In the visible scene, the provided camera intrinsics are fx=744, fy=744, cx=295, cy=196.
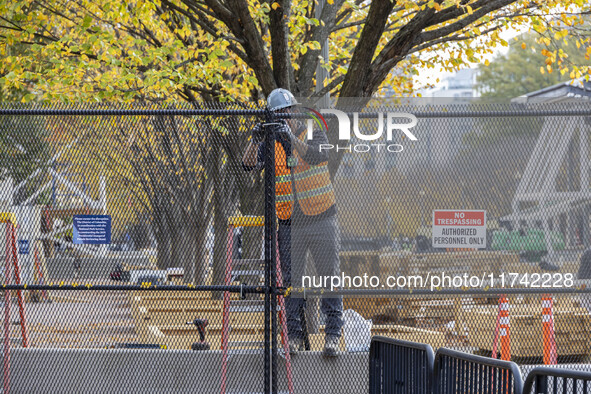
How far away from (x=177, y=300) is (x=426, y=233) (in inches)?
87.0

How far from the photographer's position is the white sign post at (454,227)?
20.0ft

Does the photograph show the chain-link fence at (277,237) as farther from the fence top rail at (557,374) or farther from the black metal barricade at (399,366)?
the fence top rail at (557,374)

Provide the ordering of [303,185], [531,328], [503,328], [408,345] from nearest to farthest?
[408,345] → [303,185] → [503,328] → [531,328]

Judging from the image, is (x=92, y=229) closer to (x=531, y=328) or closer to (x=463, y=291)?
(x=463, y=291)

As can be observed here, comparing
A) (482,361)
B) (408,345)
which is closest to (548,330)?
(408,345)

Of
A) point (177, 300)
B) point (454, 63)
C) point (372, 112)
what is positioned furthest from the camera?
point (454, 63)

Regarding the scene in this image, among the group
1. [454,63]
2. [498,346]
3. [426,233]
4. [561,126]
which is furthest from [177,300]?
[454,63]

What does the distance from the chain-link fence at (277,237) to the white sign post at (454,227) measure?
1 cm

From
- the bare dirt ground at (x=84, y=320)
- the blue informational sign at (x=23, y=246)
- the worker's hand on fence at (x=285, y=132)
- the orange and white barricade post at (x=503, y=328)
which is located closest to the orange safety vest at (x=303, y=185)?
the worker's hand on fence at (x=285, y=132)

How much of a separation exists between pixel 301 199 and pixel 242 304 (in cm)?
110

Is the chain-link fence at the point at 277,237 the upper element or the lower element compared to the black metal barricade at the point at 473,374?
upper

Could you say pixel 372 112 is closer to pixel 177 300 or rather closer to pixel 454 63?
pixel 177 300

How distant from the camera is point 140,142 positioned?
636 centimetres

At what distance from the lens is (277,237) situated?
6.49 meters
